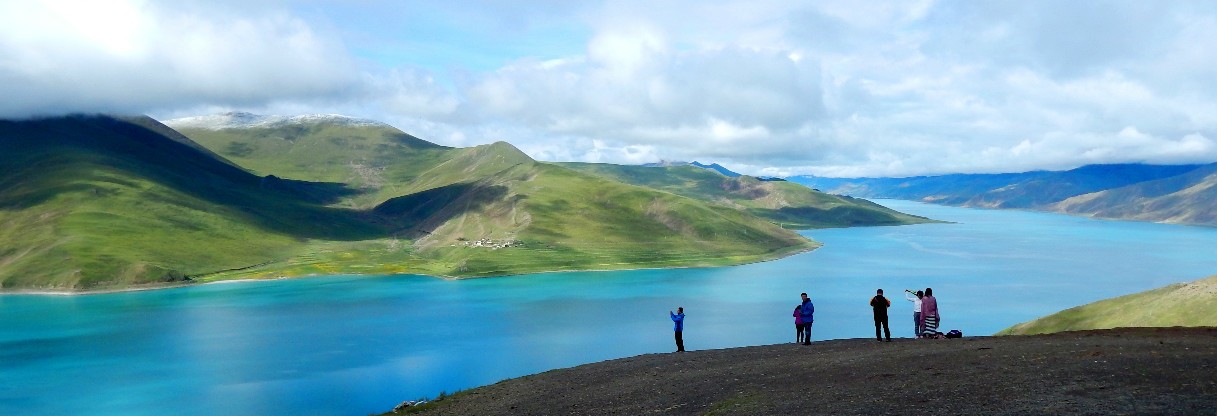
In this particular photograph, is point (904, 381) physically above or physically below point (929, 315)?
below

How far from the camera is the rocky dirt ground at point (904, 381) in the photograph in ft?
68.6

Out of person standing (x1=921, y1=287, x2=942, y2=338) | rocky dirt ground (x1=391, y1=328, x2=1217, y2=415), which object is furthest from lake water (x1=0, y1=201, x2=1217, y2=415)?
person standing (x1=921, y1=287, x2=942, y2=338)

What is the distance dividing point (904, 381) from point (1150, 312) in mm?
40196

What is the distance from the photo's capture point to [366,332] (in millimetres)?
130125

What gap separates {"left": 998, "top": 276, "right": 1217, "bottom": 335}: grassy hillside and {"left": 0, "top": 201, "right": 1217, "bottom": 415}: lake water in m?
53.4

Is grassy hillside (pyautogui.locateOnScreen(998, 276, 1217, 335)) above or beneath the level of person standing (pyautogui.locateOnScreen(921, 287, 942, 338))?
→ beneath

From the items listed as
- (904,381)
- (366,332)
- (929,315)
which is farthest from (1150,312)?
(366,332)

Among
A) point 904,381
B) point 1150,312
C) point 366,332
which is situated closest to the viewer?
point 904,381

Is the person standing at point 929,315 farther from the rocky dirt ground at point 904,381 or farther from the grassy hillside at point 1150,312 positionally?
the grassy hillside at point 1150,312

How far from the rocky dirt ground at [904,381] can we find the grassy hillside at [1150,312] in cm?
1935

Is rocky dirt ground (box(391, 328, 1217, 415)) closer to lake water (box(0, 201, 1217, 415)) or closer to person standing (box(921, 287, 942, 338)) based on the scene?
person standing (box(921, 287, 942, 338))

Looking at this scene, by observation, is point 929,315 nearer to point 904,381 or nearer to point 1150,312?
point 904,381

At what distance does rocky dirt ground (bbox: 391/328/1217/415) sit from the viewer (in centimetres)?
2091

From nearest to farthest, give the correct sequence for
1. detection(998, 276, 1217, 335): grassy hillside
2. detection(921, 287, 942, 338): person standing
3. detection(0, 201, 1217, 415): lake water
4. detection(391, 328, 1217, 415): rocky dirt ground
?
1. detection(391, 328, 1217, 415): rocky dirt ground
2. detection(921, 287, 942, 338): person standing
3. detection(998, 276, 1217, 335): grassy hillside
4. detection(0, 201, 1217, 415): lake water
